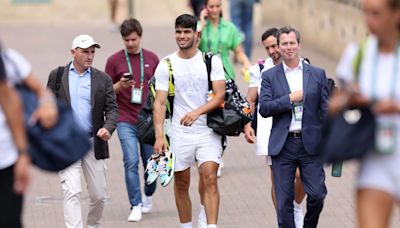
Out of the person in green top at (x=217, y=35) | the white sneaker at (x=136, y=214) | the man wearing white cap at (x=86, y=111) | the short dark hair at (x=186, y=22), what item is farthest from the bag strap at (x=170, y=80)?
the person in green top at (x=217, y=35)

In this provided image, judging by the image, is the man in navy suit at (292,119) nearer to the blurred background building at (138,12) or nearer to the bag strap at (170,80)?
the bag strap at (170,80)

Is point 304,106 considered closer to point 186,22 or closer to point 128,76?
point 186,22

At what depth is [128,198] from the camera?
43.4ft

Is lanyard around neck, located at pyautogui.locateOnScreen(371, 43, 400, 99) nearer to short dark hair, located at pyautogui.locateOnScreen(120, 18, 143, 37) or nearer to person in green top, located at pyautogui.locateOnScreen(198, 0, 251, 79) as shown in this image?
short dark hair, located at pyautogui.locateOnScreen(120, 18, 143, 37)

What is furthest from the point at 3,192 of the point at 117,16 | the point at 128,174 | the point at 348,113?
the point at 117,16

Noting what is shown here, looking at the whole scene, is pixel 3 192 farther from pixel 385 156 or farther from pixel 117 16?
pixel 117 16

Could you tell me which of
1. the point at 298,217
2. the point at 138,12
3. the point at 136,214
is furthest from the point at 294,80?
the point at 138,12

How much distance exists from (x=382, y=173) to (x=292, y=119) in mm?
3218

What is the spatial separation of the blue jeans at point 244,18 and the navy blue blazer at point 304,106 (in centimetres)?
→ 1210

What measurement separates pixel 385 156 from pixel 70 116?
174 cm

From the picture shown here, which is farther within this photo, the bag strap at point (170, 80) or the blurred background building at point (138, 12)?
the blurred background building at point (138, 12)

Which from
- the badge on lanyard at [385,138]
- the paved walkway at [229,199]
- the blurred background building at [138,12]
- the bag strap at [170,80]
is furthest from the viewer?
the blurred background building at [138,12]

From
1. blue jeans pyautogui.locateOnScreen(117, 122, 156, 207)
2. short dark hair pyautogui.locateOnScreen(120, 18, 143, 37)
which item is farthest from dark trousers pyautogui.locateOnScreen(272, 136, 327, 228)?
short dark hair pyautogui.locateOnScreen(120, 18, 143, 37)

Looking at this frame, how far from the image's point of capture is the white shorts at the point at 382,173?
285 inches
